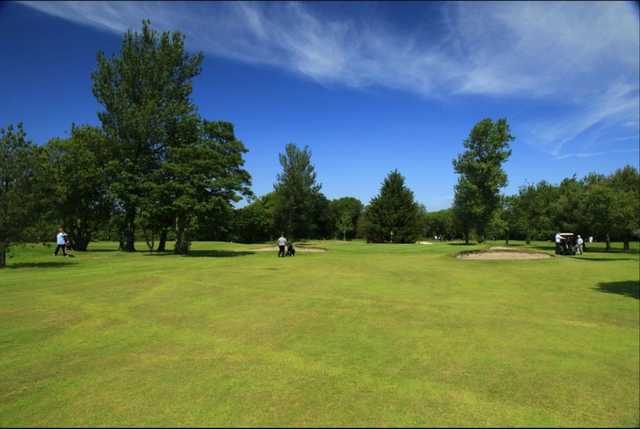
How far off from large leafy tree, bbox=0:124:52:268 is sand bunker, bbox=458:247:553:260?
2745 cm

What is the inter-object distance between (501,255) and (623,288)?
45.8 ft

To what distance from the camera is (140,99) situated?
3547 centimetres

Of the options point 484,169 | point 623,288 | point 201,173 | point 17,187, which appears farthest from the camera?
point 484,169

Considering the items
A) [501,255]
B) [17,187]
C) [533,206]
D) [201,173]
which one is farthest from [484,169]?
[17,187]

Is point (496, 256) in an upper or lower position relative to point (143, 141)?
lower

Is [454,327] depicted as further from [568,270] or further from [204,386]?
[568,270]

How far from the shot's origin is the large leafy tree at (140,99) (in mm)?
34156

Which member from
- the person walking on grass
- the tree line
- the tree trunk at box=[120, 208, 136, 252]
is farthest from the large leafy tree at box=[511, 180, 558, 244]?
the tree trunk at box=[120, 208, 136, 252]

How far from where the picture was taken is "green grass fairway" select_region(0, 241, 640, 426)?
4.48 meters

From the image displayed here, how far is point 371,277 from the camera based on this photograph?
1630 centimetres

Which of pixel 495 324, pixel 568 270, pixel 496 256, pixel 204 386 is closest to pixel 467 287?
pixel 495 324

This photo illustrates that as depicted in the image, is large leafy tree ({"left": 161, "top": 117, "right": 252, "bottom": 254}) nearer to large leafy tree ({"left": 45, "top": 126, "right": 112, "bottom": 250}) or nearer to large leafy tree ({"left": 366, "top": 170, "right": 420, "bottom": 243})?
large leafy tree ({"left": 45, "top": 126, "right": 112, "bottom": 250})

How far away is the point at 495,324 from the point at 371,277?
318 inches

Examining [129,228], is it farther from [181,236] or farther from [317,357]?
[317,357]
